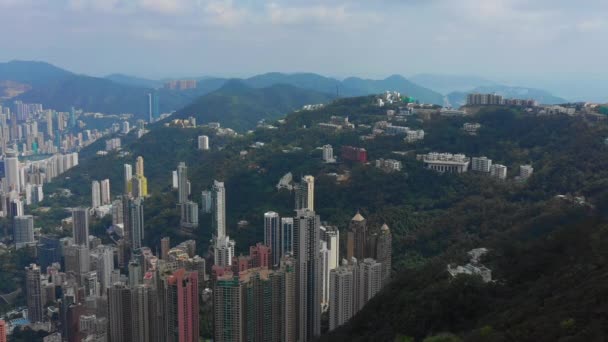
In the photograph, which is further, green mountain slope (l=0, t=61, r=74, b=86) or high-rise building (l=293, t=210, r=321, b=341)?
green mountain slope (l=0, t=61, r=74, b=86)

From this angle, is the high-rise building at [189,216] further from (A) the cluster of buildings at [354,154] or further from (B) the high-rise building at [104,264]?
(A) the cluster of buildings at [354,154]

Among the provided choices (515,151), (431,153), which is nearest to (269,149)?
(431,153)

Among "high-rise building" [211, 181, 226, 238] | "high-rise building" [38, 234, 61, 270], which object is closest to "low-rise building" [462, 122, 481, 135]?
"high-rise building" [211, 181, 226, 238]

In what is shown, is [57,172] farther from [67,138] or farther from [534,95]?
[534,95]

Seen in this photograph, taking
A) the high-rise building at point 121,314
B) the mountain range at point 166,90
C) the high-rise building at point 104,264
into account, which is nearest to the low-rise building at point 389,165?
the high-rise building at point 104,264

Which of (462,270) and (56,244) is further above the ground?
(462,270)

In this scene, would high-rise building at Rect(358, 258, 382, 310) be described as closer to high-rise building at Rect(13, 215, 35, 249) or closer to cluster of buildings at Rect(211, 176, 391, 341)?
cluster of buildings at Rect(211, 176, 391, 341)
